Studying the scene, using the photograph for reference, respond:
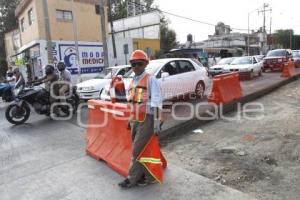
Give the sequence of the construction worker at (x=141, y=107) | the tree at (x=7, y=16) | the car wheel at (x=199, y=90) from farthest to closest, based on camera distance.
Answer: the tree at (x=7, y=16) < the car wheel at (x=199, y=90) < the construction worker at (x=141, y=107)

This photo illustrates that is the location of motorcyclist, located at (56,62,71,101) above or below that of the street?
above

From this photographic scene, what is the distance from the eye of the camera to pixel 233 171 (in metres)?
4.96

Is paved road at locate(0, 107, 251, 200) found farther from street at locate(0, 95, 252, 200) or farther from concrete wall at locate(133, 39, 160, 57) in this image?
concrete wall at locate(133, 39, 160, 57)

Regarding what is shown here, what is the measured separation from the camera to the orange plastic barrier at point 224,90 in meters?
Answer: 9.58

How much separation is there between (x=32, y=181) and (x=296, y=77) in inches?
691

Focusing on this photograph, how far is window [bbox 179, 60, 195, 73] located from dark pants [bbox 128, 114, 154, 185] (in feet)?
22.5

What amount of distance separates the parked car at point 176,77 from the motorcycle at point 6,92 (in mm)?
6585

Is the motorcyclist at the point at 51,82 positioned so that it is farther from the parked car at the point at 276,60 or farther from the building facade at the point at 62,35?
the parked car at the point at 276,60

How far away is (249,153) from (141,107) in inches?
100

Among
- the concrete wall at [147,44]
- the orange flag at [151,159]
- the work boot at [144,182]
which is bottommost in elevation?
the work boot at [144,182]

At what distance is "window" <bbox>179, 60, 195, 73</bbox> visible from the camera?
36.5 feet

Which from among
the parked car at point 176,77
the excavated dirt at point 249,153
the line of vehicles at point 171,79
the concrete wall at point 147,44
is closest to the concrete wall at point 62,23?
the concrete wall at point 147,44

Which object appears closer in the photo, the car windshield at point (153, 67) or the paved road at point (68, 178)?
the paved road at point (68, 178)

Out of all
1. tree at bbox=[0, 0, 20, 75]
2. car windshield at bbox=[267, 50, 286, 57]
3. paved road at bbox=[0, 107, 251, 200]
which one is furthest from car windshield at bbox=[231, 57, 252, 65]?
tree at bbox=[0, 0, 20, 75]
